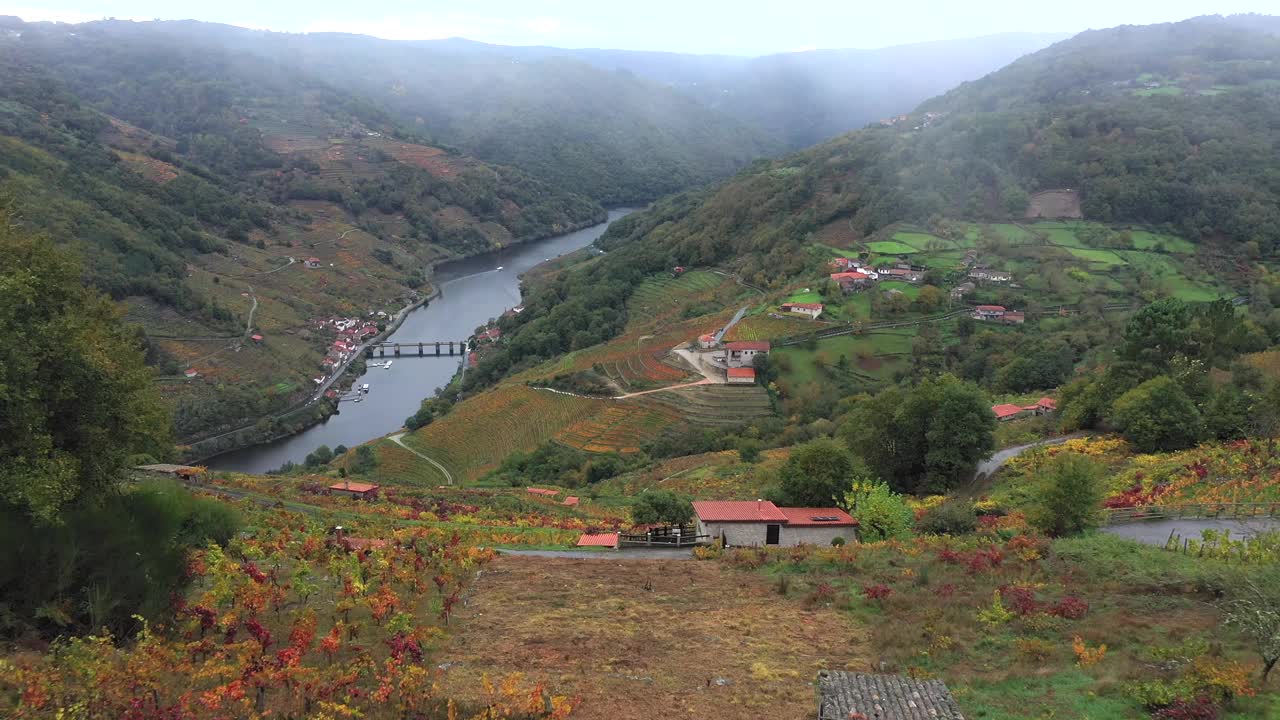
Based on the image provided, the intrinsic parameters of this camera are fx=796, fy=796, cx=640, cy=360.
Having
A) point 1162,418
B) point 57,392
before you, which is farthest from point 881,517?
point 57,392

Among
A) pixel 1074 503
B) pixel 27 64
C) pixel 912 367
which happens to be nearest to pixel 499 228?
pixel 27 64

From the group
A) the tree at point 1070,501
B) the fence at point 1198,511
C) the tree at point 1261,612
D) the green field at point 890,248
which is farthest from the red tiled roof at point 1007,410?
the green field at point 890,248

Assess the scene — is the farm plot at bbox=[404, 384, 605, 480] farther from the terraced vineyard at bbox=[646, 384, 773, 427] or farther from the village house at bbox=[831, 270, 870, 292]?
the village house at bbox=[831, 270, 870, 292]

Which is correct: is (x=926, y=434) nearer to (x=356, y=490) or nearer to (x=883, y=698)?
(x=883, y=698)

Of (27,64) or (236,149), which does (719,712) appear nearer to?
(236,149)

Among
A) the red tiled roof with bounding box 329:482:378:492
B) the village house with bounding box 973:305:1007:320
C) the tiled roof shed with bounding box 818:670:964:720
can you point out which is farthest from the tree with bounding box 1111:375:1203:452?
the village house with bounding box 973:305:1007:320

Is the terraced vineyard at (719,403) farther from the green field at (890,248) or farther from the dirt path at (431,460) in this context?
the green field at (890,248)
